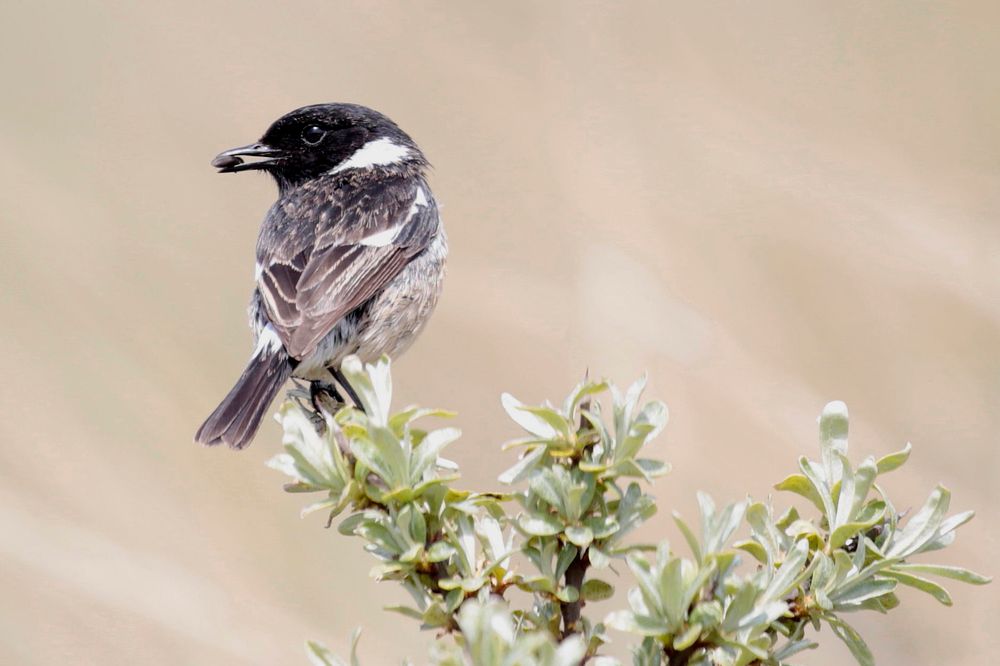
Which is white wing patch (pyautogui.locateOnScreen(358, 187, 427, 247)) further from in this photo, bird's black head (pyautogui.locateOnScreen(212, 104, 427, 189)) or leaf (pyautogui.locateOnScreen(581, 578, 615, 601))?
leaf (pyautogui.locateOnScreen(581, 578, 615, 601))

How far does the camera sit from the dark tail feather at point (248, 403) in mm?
2680

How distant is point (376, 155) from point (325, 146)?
0.19m

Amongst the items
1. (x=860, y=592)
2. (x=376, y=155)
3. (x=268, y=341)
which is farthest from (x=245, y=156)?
(x=860, y=592)

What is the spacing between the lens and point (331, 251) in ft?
11.4

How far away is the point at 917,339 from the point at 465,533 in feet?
10.1

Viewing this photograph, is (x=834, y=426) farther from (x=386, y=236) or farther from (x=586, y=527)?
(x=386, y=236)

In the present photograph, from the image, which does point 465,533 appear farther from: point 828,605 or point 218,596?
point 218,596

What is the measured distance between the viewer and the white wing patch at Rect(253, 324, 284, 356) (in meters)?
3.15

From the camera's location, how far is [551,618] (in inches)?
49.7

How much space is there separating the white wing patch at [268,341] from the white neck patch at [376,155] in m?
1.03

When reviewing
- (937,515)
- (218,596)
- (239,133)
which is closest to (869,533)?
(937,515)

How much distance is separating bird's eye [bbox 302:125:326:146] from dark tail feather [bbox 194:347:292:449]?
121 cm

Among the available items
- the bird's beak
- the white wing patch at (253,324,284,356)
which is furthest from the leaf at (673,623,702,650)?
the bird's beak

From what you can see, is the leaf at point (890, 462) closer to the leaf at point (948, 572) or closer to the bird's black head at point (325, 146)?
the leaf at point (948, 572)
